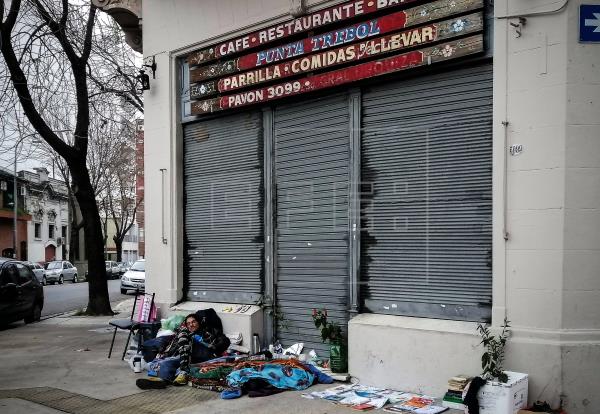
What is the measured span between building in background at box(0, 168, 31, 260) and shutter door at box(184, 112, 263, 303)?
33982 millimetres

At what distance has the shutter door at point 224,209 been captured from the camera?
8.58 meters

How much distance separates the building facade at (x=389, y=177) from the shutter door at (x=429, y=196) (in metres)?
0.02

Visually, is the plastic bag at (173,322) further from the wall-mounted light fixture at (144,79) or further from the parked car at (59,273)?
the parked car at (59,273)

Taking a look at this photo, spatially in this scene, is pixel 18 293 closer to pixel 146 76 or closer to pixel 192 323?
pixel 146 76

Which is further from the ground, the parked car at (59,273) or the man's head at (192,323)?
the man's head at (192,323)

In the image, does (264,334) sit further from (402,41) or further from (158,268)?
(402,41)

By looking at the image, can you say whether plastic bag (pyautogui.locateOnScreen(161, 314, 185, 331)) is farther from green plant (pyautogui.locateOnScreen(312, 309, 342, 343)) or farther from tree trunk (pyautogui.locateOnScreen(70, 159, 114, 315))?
tree trunk (pyautogui.locateOnScreen(70, 159, 114, 315))

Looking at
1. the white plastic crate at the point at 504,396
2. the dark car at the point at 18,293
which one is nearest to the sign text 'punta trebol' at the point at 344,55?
the white plastic crate at the point at 504,396

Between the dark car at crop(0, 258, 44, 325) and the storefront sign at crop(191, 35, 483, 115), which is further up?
the storefront sign at crop(191, 35, 483, 115)

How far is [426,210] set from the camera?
21.9 feet

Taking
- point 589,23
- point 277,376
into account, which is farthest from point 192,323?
point 589,23

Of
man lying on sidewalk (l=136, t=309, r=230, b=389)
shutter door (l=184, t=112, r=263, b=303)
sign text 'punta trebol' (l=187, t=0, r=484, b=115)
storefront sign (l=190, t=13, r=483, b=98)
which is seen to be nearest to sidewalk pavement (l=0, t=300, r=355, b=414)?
man lying on sidewalk (l=136, t=309, r=230, b=389)

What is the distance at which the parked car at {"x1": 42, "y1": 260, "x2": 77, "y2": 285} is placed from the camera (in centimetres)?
3538

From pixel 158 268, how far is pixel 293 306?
2.86 meters
